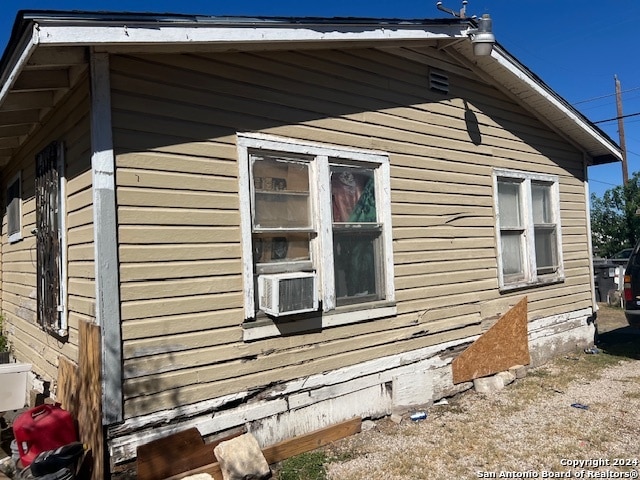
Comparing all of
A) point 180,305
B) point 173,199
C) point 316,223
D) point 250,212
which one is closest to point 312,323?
point 316,223

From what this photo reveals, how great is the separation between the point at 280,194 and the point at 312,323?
3.83 ft

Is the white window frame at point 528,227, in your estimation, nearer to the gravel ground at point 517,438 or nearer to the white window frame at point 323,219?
the gravel ground at point 517,438

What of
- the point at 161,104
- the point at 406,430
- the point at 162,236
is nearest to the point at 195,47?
the point at 161,104

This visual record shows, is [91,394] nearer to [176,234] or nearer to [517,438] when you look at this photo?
[176,234]

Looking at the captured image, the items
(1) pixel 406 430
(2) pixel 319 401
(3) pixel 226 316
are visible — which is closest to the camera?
(3) pixel 226 316

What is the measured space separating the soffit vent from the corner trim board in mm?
3774

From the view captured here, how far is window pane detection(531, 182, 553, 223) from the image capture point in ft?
24.4

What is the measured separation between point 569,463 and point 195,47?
170 inches

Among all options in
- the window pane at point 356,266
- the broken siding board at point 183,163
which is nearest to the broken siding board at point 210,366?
the window pane at point 356,266

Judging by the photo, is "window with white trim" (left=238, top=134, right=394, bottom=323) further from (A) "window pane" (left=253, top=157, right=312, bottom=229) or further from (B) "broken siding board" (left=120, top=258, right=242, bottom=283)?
(B) "broken siding board" (left=120, top=258, right=242, bottom=283)

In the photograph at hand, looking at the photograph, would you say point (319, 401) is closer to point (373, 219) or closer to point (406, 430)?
point (406, 430)

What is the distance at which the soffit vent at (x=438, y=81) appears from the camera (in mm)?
5887

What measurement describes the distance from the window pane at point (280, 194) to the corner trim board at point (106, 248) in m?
1.17

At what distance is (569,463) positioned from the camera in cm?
396
